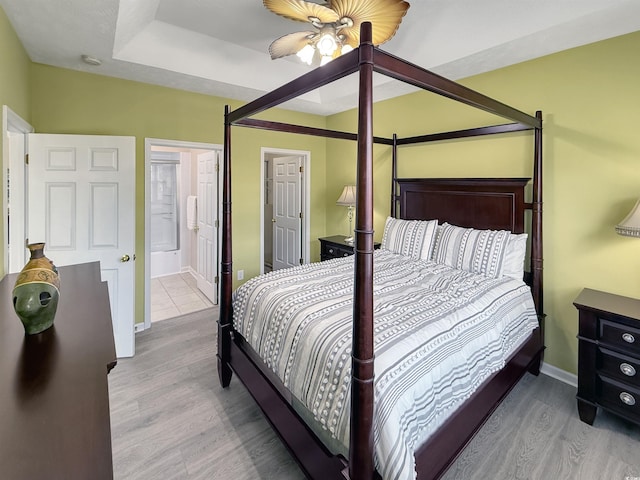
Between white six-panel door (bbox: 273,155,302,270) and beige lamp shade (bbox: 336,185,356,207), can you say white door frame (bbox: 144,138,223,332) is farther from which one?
beige lamp shade (bbox: 336,185,356,207)

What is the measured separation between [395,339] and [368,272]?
52 cm

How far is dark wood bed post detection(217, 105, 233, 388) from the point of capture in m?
2.32

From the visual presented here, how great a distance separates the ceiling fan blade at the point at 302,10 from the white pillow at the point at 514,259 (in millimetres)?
2031

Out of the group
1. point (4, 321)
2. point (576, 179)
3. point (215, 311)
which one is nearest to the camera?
point (4, 321)

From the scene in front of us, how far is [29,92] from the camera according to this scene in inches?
108

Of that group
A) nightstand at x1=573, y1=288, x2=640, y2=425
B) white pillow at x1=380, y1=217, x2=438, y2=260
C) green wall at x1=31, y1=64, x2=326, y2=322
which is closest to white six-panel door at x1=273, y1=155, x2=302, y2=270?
green wall at x1=31, y1=64, x2=326, y2=322

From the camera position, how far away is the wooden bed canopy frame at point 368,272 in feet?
3.67

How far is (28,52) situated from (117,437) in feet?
9.68

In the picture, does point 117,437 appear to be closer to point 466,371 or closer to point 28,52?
point 466,371

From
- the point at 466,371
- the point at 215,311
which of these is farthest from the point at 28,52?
the point at 466,371

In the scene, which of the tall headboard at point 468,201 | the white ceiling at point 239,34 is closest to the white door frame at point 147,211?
the white ceiling at point 239,34

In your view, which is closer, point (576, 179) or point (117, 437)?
point (117, 437)

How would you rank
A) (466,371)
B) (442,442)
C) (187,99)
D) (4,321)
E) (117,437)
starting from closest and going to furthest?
(4,321) → (442,442) → (466,371) → (117,437) → (187,99)

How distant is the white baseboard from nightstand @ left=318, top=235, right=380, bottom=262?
1928 mm
